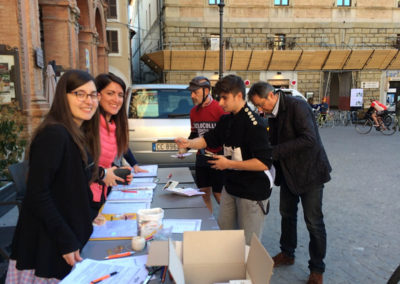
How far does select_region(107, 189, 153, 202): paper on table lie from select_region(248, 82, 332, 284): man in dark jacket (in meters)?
1.16

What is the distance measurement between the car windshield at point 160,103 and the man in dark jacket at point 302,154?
301 centimetres

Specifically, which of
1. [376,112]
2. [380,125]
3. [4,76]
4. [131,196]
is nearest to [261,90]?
[131,196]

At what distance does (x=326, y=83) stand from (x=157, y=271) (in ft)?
89.9

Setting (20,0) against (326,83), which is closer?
(20,0)

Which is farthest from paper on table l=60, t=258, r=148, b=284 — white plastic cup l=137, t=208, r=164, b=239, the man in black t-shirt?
the man in black t-shirt

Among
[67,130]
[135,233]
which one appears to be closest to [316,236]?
[135,233]

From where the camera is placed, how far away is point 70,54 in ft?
33.2

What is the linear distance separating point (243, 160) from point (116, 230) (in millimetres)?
1067

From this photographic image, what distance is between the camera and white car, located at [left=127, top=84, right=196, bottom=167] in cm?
560

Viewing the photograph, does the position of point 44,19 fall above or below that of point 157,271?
above

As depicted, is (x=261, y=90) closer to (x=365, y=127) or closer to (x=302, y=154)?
(x=302, y=154)

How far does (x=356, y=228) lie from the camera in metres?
4.26

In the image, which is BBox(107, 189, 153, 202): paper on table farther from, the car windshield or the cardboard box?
the car windshield

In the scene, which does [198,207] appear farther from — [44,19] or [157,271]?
[44,19]
